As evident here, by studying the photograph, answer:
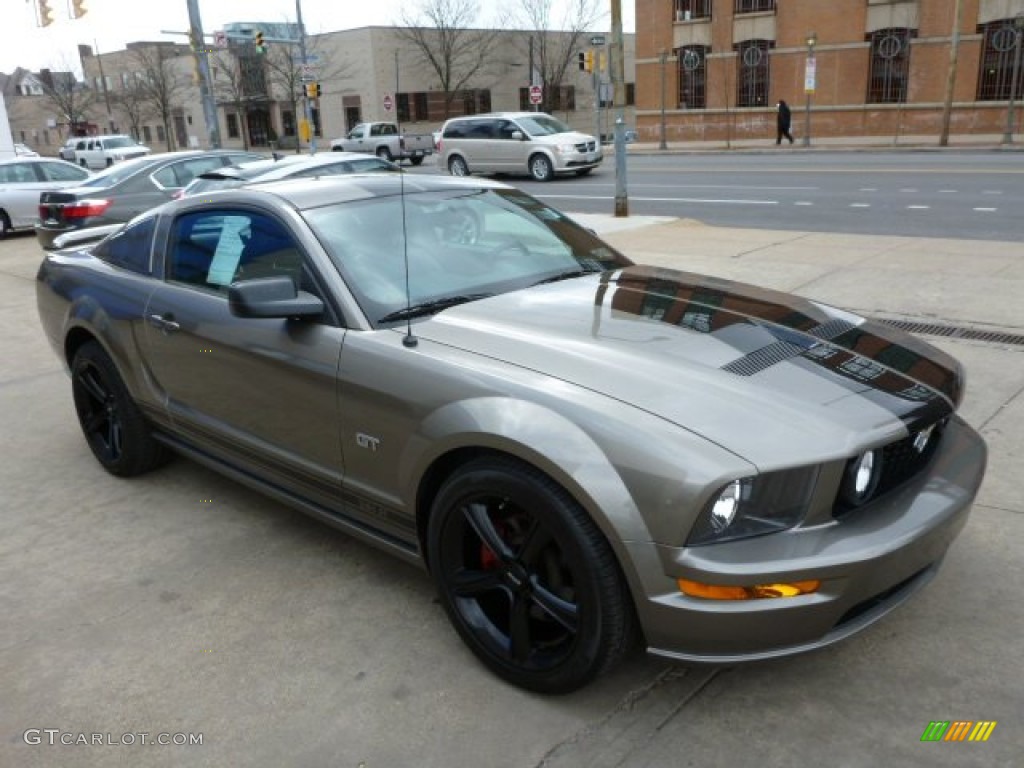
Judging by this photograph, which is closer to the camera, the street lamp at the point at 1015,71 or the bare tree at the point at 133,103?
the street lamp at the point at 1015,71

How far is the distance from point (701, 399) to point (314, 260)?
1588mm

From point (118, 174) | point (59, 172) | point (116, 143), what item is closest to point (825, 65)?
point (59, 172)

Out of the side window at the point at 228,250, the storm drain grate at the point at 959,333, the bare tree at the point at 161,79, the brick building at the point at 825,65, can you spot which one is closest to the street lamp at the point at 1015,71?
the brick building at the point at 825,65

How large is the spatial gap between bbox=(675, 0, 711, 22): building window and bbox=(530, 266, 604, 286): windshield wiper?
38241mm

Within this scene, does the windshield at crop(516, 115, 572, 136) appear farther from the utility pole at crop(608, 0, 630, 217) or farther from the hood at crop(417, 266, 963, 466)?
the hood at crop(417, 266, 963, 466)

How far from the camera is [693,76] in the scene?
39.5 metres

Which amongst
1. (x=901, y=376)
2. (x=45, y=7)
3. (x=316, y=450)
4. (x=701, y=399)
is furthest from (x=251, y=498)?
(x=45, y=7)

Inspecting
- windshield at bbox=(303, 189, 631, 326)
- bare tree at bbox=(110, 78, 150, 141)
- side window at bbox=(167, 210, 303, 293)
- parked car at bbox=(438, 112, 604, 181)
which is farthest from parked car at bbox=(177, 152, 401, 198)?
bare tree at bbox=(110, 78, 150, 141)

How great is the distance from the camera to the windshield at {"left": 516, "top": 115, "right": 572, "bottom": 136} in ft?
78.5

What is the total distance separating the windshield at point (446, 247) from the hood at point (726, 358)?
0.16 m

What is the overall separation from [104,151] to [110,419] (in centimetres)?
3842

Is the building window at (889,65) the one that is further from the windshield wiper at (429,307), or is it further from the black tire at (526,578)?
the black tire at (526,578)

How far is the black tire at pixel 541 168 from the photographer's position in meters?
23.4

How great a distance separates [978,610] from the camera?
3080mm
